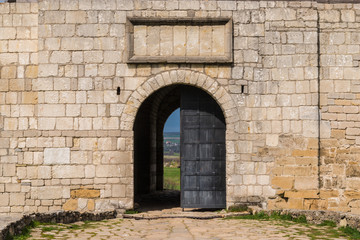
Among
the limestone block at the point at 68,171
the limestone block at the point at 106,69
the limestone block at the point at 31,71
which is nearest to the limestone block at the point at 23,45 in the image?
the limestone block at the point at 31,71

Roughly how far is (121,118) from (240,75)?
2.43 meters

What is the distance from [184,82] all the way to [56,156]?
2806mm

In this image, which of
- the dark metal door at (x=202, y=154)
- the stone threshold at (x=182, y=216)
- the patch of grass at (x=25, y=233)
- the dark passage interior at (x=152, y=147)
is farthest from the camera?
the dark passage interior at (x=152, y=147)

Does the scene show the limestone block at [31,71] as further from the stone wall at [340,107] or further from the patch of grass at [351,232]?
the patch of grass at [351,232]

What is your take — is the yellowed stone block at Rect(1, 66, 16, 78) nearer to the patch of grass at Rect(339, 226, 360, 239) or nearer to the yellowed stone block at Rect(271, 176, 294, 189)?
A: the yellowed stone block at Rect(271, 176, 294, 189)

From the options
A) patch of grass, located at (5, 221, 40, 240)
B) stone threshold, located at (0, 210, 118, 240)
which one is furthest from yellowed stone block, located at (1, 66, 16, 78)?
patch of grass, located at (5, 221, 40, 240)

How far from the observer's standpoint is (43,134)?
333 inches

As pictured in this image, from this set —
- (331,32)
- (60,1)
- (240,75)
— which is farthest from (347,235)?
(60,1)

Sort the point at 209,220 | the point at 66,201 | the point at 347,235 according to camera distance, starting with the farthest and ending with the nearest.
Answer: the point at 66,201
the point at 209,220
the point at 347,235

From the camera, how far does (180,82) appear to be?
338 inches

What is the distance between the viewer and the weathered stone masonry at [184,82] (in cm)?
844

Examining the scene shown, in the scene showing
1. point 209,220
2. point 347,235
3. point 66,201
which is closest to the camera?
point 347,235

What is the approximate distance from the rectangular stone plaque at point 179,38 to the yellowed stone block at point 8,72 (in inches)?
91.5

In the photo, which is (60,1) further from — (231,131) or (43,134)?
(231,131)
